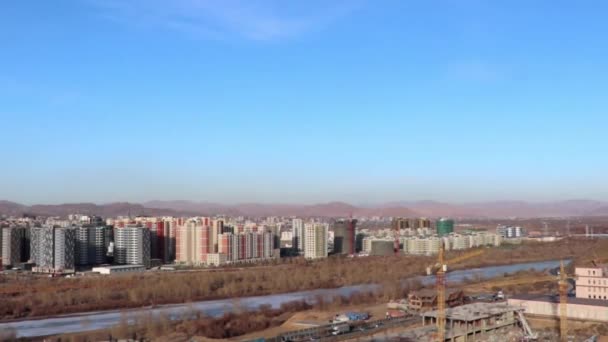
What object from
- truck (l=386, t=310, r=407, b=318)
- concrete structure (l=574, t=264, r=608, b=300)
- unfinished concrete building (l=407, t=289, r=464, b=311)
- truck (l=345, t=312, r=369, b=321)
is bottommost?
truck (l=386, t=310, r=407, b=318)

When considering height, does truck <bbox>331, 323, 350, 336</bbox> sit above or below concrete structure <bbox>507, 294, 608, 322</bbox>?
below

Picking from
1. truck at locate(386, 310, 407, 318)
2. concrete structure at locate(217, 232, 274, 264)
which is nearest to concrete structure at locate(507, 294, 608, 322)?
truck at locate(386, 310, 407, 318)

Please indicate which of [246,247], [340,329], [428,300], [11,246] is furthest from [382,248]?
[340,329]

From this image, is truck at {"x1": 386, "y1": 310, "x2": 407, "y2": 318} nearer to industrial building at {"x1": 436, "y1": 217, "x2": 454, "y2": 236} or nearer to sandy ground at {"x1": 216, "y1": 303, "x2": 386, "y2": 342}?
sandy ground at {"x1": 216, "y1": 303, "x2": 386, "y2": 342}

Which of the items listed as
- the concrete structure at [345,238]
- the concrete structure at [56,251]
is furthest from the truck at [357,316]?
the concrete structure at [345,238]

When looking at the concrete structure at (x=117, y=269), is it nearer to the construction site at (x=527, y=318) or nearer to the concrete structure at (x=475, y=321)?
the construction site at (x=527, y=318)

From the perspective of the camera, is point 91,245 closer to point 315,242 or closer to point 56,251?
point 56,251

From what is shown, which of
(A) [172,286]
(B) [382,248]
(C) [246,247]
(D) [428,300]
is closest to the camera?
(D) [428,300]
